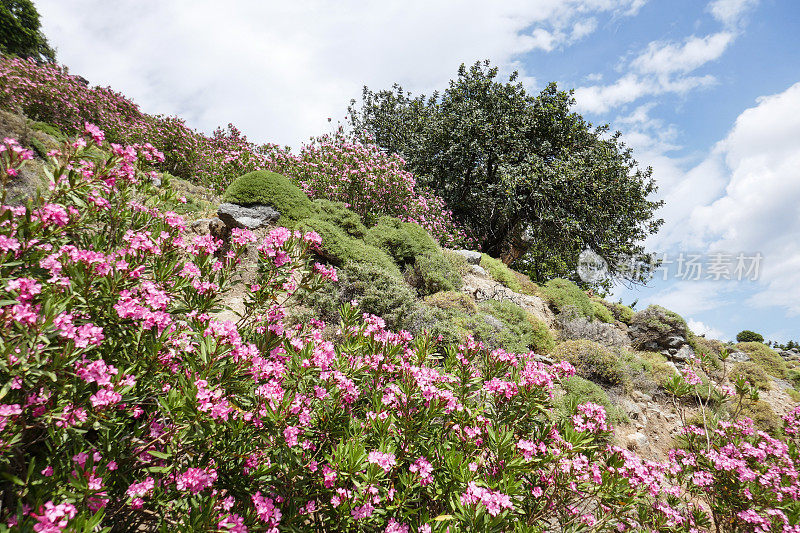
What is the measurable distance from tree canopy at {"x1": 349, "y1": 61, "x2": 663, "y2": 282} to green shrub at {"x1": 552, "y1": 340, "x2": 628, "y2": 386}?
8156mm

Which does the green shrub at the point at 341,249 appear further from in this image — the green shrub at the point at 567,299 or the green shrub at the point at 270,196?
the green shrub at the point at 567,299

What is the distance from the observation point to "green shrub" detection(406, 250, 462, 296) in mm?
8754

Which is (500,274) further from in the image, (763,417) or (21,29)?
(21,29)

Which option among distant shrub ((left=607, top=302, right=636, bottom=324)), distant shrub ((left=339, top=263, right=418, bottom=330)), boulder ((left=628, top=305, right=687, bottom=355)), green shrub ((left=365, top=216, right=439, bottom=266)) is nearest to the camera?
distant shrub ((left=339, top=263, right=418, bottom=330))

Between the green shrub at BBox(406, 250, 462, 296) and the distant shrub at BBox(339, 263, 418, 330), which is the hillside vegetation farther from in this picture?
the green shrub at BBox(406, 250, 462, 296)

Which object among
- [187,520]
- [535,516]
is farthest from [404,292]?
[187,520]

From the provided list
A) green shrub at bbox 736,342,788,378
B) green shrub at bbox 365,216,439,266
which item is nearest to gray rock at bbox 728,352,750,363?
green shrub at bbox 736,342,788,378

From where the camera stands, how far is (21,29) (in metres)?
26.2

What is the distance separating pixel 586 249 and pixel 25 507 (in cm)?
1812

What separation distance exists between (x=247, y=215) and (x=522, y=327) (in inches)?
278

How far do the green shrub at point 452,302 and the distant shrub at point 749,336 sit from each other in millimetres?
26798

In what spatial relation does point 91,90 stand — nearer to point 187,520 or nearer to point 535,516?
point 187,520

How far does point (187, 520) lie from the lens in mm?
1741

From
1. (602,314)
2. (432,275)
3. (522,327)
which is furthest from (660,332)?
(432,275)
